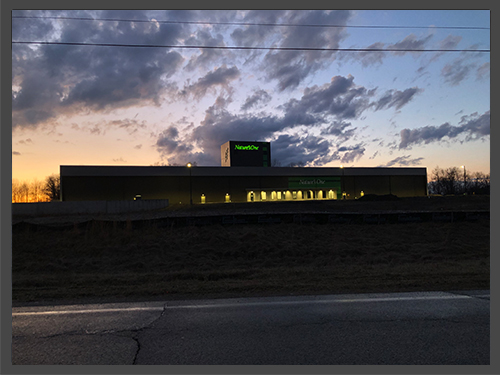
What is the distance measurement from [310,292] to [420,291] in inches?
94.6

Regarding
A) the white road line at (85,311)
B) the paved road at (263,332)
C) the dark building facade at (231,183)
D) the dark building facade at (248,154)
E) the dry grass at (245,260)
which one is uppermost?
the dark building facade at (248,154)

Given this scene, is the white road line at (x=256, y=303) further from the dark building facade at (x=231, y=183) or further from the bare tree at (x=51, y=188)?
the bare tree at (x=51, y=188)

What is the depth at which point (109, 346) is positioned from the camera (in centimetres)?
472

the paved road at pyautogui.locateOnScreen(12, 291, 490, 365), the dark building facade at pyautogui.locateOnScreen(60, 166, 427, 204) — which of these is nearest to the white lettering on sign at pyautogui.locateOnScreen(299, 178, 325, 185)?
the dark building facade at pyautogui.locateOnScreen(60, 166, 427, 204)

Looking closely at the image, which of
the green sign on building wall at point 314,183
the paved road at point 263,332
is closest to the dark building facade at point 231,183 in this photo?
the green sign on building wall at point 314,183

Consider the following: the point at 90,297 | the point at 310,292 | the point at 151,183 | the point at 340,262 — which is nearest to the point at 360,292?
the point at 310,292

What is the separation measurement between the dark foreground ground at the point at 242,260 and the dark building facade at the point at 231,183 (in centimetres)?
3341

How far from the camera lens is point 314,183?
64375mm

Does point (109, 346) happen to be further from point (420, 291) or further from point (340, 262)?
point (340, 262)

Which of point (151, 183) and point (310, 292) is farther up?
point (151, 183)

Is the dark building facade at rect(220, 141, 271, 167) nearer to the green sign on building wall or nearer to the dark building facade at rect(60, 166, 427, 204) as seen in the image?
the green sign on building wall

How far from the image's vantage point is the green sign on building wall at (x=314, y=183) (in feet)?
208

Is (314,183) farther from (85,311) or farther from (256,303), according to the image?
(85,311)

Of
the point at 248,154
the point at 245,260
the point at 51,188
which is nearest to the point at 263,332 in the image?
the point at 245,260
